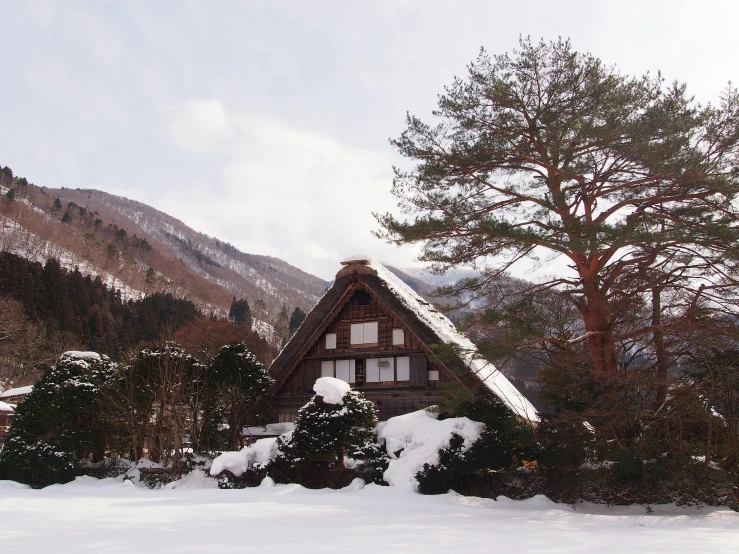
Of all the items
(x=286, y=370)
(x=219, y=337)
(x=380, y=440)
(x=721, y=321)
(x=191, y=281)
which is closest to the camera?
(x=721, y=321)

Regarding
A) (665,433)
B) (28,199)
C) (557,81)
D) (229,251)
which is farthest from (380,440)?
(229,251)

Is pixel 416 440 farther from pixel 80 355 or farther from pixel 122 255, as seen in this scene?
pixel 122 255

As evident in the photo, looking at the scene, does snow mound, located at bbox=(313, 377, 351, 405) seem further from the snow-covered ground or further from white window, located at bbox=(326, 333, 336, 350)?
white window, located at bbox=(326, 333, 336, 350)

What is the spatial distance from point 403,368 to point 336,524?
11262 millimetres

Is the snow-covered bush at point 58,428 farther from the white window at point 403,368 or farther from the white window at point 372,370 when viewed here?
the white window at point 403,368

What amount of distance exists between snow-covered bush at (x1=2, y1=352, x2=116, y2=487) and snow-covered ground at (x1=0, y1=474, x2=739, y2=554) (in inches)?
76.6

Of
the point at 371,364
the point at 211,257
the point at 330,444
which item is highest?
the point at 211,257

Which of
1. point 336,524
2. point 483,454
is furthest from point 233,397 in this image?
point 336,524

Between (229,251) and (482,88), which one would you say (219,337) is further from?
(229,251)

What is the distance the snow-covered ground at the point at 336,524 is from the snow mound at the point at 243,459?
3.10 feet

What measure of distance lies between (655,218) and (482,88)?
16.3 feet

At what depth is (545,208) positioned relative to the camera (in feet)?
44.5

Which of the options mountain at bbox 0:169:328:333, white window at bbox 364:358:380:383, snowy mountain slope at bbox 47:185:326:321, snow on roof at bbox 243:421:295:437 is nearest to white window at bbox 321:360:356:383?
white window at bbox 364:358:380:383

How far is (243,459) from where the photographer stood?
571 inches
